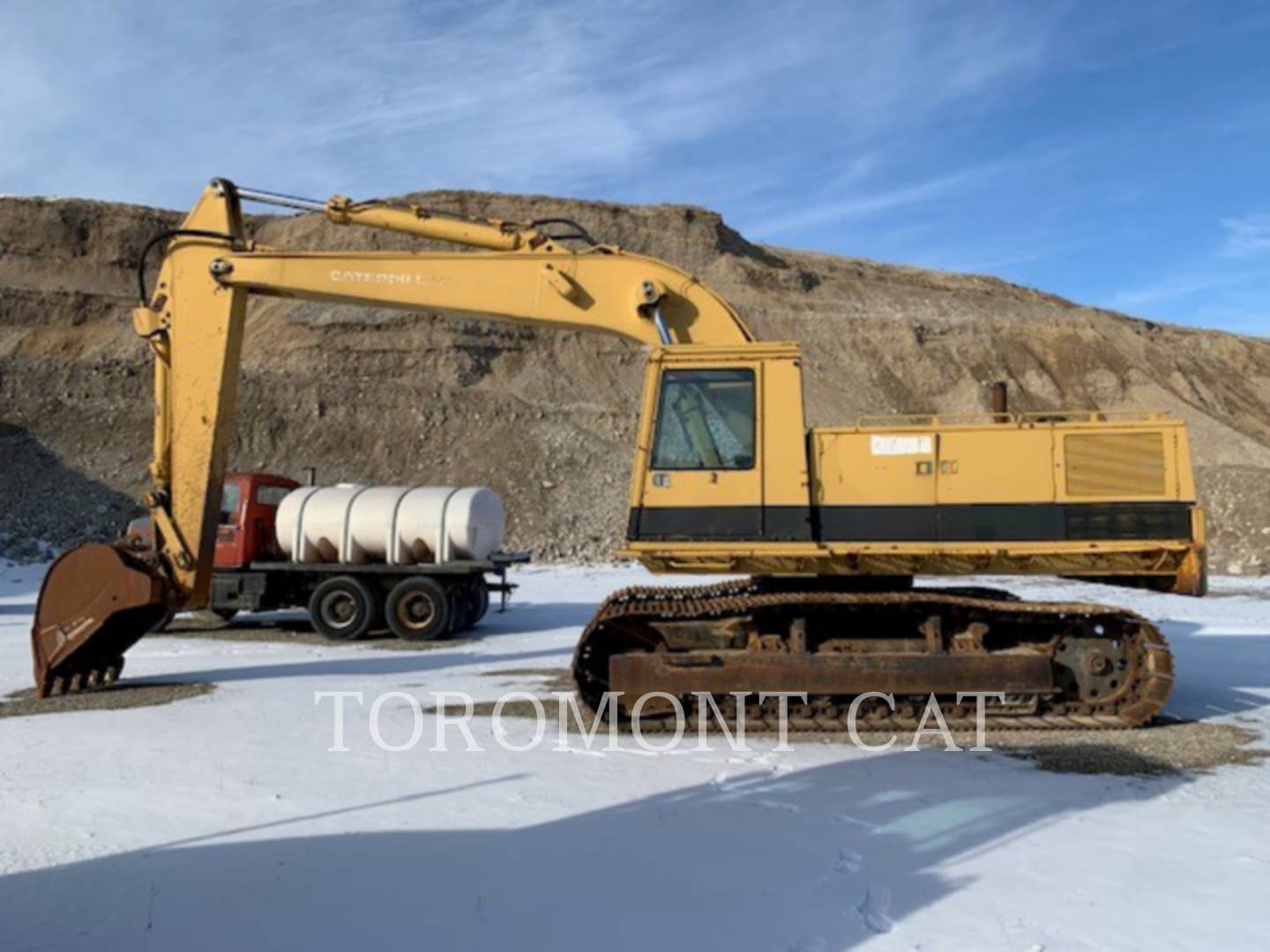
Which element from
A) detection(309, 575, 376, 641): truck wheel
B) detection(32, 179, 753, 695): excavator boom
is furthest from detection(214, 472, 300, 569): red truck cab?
detection(32, 179, 753, 695): excavator boom

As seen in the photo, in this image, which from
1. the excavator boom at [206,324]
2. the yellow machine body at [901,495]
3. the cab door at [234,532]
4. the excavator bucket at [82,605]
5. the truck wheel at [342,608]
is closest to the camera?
the yellow machine body at [901,495]

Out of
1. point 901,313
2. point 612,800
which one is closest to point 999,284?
point 901,313

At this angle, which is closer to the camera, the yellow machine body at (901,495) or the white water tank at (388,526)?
the yellow machine body at (901,495)

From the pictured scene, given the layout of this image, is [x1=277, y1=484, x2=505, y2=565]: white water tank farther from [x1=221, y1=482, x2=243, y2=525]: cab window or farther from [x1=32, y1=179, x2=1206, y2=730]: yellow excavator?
[x1=32, y1=179, x2=1206, y2=730]: yellow excavator

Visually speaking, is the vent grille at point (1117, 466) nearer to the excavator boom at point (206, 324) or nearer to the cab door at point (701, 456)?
the cab door at point (701, 456)

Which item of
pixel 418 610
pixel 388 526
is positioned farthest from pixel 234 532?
pixel 418 610

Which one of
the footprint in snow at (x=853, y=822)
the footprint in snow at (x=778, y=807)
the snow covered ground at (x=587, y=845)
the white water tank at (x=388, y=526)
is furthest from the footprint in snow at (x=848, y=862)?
the white water tank at (x=388, y=526)

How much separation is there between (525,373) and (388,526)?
35.1 metres

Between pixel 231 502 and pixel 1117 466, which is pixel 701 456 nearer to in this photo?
pixel 1117 466

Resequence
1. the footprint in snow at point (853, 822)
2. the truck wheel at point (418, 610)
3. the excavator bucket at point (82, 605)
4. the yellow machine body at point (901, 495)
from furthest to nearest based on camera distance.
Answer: the truck wheel at point (418, 610) → the excavator bucket at point (82, 605) → the yellow machine body at point (901, 495) → the footprint in snow at point (853, 822)

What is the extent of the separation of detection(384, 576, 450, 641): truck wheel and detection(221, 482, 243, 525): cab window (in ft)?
10.1

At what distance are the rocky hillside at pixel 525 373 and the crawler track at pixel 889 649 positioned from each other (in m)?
21.9

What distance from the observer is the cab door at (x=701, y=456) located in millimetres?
8094

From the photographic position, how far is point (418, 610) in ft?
49.0
